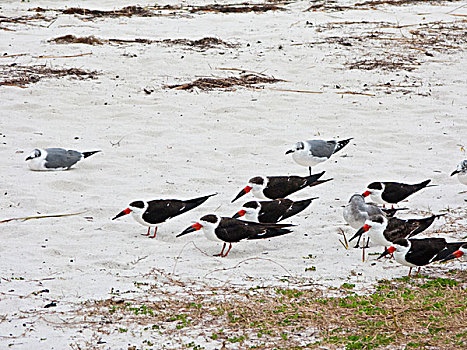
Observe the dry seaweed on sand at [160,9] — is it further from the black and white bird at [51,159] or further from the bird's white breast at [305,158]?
the bird's white breast at [305,158]

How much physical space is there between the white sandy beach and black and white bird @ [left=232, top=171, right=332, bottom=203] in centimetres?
34

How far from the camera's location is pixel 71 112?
10.1 m

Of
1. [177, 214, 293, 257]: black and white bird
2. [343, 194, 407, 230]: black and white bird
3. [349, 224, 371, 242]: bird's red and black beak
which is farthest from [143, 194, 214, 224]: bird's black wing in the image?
[349, 224, 371, 242]: bird's red and black beak

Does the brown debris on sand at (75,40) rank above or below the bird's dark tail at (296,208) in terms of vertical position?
above

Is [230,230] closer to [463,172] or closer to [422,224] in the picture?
[422,224]

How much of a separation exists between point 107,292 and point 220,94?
638cm

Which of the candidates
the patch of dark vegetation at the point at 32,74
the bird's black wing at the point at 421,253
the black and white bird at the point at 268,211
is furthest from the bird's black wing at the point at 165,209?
the patch of dark vegetation at the point at 32,74

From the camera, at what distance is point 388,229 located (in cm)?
620

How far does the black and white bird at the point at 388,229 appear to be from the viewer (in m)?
6.16

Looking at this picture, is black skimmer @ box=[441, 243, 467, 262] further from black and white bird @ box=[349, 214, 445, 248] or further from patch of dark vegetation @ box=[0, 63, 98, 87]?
patch of dark vegetation @ box=[0, 63, 98, 87]

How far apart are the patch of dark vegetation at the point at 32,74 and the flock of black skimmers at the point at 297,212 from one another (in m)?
5.13

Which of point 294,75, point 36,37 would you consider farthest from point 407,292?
point 36,37

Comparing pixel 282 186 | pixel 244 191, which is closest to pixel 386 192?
pixel 282 186

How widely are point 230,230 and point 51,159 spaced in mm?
2925
